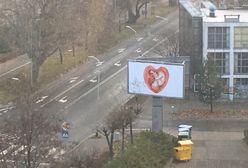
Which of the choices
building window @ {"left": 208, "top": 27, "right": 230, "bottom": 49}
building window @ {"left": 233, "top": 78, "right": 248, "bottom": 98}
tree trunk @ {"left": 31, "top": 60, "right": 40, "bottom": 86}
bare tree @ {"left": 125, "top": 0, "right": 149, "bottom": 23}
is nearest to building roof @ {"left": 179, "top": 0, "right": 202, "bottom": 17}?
building window @ {"left": 208, "top": 27, "right": 230, "bottom": 49}

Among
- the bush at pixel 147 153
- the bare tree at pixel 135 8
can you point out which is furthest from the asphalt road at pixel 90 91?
the bare tree at pixel 135 8

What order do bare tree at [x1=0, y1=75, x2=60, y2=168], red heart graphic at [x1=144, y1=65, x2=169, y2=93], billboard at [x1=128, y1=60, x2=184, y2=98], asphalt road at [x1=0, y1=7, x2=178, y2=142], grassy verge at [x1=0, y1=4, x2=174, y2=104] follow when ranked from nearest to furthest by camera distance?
bare tree at [x1=0, y1=75, x2=60, y2=168] → billboard at [x1=128, y1=60, x2=184, y2=98] → red heart graphic at [x1=144, y1=65, x2=169, y2=93] → asphalt road at [x1=0, y1=7, x2=178, y2=142] → grassy verge at [x1=0, y1=4, x2=174, y2=104]

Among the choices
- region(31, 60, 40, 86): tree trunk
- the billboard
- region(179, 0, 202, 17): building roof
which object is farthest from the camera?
region(31, 60, 40, 86): tree trunk

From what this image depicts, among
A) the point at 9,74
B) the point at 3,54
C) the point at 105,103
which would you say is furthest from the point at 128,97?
the point at 3,54

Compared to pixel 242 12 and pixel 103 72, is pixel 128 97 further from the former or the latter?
pixel 242 12

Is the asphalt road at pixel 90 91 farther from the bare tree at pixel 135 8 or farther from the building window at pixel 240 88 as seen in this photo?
the bare tree at pixel 135 8

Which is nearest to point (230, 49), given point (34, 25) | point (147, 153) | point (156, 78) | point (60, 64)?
point (156, 78)

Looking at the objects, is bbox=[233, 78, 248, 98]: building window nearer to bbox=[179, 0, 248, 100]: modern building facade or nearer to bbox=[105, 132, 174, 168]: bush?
bbox=[179, 0, 248, 100]: modern building facade
